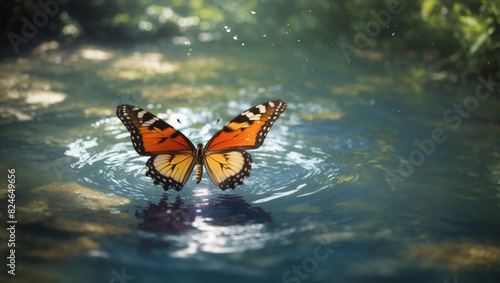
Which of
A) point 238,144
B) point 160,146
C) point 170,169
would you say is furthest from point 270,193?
point 160,146

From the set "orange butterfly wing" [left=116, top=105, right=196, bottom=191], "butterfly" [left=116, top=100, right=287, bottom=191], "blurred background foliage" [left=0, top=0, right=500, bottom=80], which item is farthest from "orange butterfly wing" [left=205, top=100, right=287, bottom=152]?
"blurred background foliage" [left=0, top=0, right=500, bottom=80]

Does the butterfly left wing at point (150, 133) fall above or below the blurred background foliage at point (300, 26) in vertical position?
below

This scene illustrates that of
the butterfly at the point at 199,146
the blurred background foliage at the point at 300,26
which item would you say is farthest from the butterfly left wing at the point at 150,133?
the blurred background foliage at the point at 300,26

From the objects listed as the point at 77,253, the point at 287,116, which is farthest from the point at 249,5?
the point at 77,253

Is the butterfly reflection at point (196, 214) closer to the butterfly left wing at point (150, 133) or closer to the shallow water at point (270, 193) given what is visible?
the shallow water at point (270, 193)

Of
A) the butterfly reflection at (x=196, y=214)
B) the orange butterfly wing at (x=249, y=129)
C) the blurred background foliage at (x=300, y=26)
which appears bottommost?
the butterfly reflection at (x=196, y=214)

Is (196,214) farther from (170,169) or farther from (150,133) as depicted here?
(150,133)

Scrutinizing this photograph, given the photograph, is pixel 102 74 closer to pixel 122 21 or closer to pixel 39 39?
pixel 39 39
